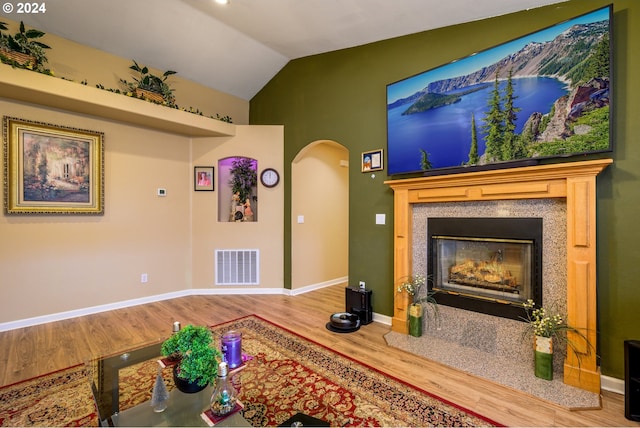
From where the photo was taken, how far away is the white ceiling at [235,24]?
282 cm

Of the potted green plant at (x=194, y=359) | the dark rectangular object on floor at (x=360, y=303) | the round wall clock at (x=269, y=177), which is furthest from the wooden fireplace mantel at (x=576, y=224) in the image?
the round wall clock at (x=269, y=177)

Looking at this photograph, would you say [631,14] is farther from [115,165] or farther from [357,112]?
[115,165]

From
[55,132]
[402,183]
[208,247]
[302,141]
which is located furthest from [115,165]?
[402,183]

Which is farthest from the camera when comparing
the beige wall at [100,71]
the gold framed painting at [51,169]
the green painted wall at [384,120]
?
the beige wall at [100,71]

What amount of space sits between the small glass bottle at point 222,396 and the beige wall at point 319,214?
120 inches

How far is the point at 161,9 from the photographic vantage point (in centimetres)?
336

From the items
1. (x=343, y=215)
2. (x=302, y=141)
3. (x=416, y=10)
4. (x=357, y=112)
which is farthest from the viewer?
(x=343, y=215)

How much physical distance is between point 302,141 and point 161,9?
2.25m

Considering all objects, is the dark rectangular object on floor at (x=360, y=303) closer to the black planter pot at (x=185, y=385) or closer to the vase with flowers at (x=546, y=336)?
the vase with flowers at (x=546, y=336)

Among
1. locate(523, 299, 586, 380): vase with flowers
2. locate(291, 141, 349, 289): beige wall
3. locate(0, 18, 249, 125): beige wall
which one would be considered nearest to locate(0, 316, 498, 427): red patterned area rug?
locate(523, 299, 586, 380): vase with flowers

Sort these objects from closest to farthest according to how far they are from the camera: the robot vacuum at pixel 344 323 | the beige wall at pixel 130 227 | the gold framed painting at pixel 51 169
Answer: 1. the robot vacuum at pixel 344 323
2. the gold framed painting at pixel 51 169
3. the beige wall at pixel 130 227

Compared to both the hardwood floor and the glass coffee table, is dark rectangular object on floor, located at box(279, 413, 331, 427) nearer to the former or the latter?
the glass coffee table

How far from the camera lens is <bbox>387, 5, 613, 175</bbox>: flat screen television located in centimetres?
206

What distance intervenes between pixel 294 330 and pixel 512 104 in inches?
115
